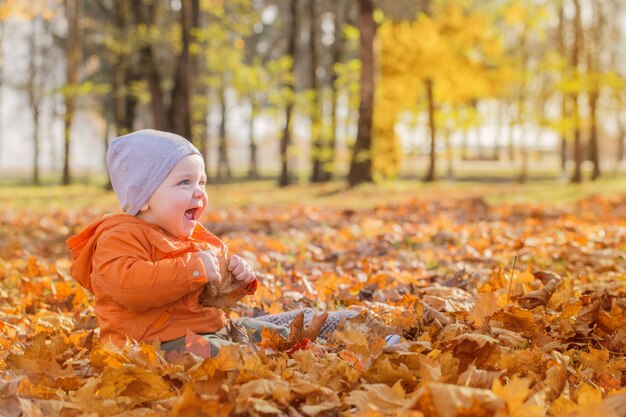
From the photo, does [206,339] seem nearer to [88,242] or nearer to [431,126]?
[88,242]

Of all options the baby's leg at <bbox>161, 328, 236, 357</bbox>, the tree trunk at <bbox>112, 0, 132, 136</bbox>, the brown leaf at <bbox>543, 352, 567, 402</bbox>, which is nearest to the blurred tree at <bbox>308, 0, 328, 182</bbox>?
the tree trunk at <bbox>112, 0, 132, 136</bbox>

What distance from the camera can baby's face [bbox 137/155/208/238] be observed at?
2.97 m

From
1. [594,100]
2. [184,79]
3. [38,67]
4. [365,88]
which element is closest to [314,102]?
A: [184,79]

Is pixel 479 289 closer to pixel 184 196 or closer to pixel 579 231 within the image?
pixel 184 196

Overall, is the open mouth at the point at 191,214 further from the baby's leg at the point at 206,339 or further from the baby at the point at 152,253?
the baby's leg at the point at 206,339

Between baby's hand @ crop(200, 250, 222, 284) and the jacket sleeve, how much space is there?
1.2 inches

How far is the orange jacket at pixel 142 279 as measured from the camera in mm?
2840

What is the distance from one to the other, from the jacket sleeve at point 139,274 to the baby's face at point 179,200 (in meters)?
0.16

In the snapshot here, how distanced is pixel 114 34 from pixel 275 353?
1773 centimetres

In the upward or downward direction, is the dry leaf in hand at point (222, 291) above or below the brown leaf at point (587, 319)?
above

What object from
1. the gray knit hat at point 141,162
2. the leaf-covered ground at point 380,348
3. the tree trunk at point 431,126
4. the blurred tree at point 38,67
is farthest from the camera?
the blurred tree at point 38,67

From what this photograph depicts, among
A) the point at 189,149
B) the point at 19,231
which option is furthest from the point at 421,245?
the point at 19,231

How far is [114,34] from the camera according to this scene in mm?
19125

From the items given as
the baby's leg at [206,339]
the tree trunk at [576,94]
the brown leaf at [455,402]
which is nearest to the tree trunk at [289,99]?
the tree trunk at [576,94]
